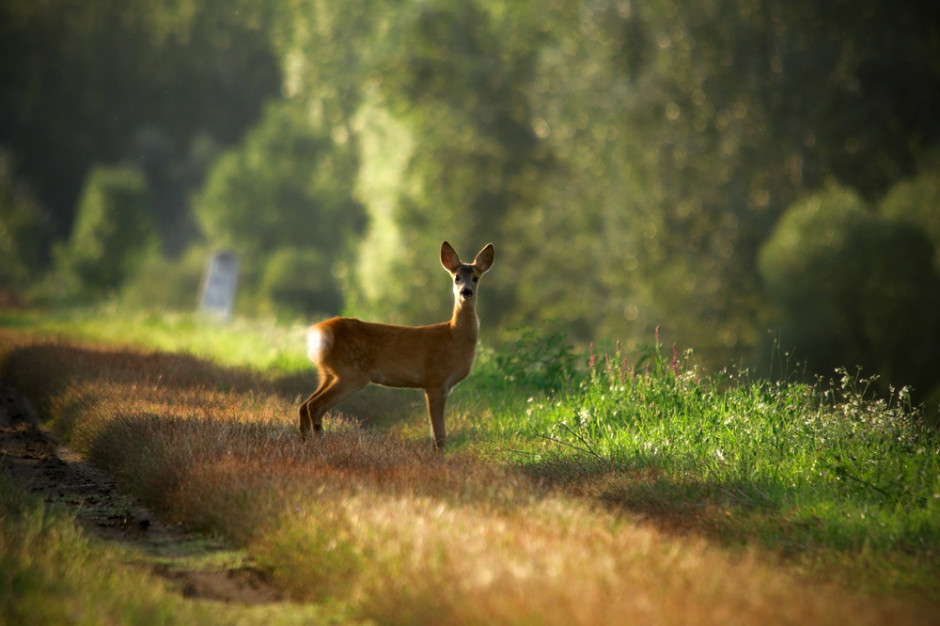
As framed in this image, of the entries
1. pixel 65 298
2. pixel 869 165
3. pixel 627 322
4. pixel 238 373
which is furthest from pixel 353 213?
pixel 238 373

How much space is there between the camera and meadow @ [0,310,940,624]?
4.83 meters

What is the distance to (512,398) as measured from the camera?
11719 millimetres

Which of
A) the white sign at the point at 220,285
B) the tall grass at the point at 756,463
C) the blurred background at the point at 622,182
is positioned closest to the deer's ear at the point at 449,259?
the tall grass at the point at 756,463

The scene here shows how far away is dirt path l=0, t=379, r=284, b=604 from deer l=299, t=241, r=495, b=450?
194 cm

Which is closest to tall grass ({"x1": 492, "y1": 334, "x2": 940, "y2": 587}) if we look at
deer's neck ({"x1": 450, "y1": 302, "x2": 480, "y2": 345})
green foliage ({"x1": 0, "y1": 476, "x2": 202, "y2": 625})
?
deer's neck ({"x1": 450, "y1": 302, "x2": 480, "y2": 345})

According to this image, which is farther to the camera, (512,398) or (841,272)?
(841,272)

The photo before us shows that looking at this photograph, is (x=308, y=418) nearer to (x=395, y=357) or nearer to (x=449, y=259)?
(x=395, y=357)

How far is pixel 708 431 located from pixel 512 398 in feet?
11.1

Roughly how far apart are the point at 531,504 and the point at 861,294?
15.9 meters

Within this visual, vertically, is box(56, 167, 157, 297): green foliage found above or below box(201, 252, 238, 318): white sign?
above

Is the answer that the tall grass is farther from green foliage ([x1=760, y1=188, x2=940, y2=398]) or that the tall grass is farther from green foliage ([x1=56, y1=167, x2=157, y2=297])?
green foliage ([x1=56, y1=167, x2=157, y2=297])

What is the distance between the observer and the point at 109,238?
41281 millimetres

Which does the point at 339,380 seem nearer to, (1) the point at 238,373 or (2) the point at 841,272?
(1) the point at 238,373

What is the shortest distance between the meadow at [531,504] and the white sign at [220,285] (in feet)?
52.0
